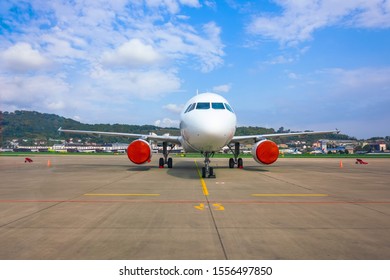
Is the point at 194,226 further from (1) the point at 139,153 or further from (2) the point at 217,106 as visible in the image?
(1) the point at 139,153

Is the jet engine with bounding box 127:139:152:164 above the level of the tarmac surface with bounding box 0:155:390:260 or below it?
above

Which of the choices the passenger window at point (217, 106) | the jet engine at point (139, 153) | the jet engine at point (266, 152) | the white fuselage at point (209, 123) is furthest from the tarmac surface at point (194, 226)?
the jet engine at point (139, 153)

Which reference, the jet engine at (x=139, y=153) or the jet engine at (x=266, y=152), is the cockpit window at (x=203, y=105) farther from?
the jet engine at (x=266, y=152)

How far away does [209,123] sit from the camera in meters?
12.1

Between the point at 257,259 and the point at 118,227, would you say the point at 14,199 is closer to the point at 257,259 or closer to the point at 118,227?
the point at 118,227

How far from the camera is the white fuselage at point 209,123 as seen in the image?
12.2m

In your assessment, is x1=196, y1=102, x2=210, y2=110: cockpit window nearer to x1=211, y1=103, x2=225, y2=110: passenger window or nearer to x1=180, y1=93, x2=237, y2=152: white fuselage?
x1=180, y1=93, x2=237, y2=152: white fuselage

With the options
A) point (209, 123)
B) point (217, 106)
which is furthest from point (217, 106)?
point (209, 123)

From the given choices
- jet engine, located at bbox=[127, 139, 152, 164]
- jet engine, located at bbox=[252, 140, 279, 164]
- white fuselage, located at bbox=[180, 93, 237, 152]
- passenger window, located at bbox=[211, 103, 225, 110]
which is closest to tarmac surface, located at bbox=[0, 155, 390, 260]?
white fuselage, located at bbox=[180, 93, 237, 152]

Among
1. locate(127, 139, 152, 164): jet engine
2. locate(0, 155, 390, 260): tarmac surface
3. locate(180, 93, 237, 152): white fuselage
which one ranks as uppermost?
locate(180, 93, 237, 152): white fuselage

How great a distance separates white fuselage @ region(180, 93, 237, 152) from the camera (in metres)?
12.2

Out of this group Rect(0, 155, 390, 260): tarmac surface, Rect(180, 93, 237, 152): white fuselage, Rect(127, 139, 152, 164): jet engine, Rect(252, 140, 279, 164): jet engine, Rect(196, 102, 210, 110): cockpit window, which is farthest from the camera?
Rect(127, 139, 152, 164): jet engine

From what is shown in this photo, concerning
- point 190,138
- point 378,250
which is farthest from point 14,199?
point 378,250

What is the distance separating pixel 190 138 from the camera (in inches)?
532
